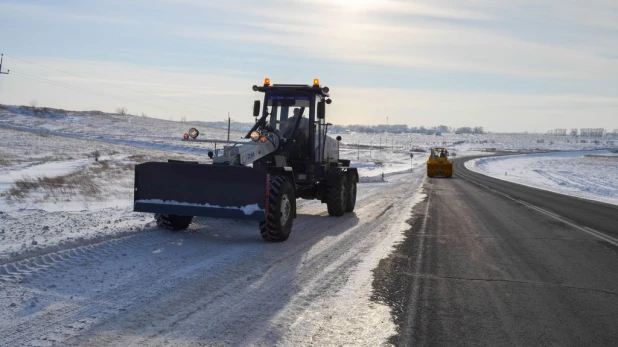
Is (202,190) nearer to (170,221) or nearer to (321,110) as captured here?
(170,221)

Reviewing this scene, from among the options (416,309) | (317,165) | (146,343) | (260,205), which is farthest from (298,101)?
(146,343)

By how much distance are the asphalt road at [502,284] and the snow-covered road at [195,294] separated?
423 mm

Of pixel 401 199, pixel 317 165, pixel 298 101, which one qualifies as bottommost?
pixel 401 199

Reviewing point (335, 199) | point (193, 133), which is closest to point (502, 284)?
point (193, 133)

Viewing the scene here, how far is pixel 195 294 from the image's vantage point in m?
5.98

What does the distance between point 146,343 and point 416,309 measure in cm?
275

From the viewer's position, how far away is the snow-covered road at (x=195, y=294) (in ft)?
15.7

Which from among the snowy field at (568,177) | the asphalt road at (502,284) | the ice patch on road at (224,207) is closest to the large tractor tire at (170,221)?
the ice patch on road at (224,207)

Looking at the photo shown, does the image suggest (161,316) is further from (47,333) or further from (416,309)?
(416,309)

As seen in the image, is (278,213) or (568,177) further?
(568,177)

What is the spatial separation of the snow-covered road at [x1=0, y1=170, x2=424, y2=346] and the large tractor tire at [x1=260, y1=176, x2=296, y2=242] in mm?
218

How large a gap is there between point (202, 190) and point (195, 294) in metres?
3.43

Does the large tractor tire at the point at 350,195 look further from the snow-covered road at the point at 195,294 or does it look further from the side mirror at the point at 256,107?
the snow-covered road at the point at 195,294

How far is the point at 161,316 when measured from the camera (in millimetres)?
5203
